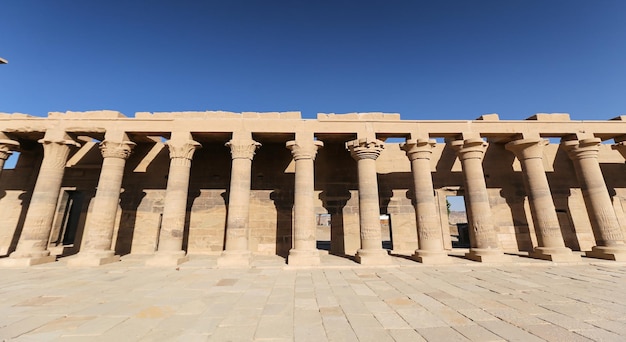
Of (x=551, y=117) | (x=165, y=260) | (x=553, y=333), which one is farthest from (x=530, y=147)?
(x=165, y=260)

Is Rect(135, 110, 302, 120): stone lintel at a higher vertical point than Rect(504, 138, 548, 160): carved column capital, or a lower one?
higher

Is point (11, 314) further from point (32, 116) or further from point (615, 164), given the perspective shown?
point (615, 164)

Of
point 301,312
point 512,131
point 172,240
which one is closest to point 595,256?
point 512,131

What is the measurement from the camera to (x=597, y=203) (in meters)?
10.6

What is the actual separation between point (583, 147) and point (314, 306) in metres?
14.1

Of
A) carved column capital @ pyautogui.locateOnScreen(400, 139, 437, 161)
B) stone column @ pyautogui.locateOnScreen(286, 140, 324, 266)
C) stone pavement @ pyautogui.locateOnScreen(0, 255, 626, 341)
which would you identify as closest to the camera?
stone pavement @ pyautogui.locateOnScreen(0, 255, 626, 341)

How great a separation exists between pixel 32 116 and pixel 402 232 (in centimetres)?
1800

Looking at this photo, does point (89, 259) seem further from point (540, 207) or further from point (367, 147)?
point (540, 207)

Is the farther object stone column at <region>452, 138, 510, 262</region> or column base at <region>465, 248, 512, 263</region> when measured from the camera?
stone column at <region>452, 138, 510, 262</region>

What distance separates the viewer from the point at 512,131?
37.3ft

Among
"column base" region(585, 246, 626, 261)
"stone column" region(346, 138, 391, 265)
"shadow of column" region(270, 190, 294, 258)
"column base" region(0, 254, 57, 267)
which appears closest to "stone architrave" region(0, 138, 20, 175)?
"column base" region(0, 254, 57, 267)

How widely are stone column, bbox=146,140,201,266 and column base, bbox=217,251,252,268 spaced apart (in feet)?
5.70

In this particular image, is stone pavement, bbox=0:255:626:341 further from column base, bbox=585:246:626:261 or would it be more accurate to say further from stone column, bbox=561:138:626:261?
stone column, bbox=561:138:626:261

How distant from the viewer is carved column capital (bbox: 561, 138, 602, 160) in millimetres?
11133
